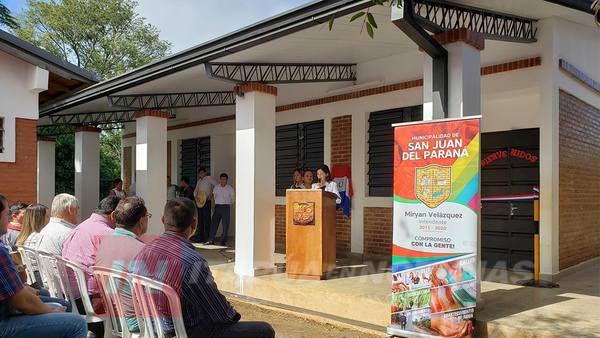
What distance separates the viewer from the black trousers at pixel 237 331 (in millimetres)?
3053

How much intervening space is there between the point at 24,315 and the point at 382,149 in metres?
7.18

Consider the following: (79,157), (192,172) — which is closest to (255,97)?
(192,172)

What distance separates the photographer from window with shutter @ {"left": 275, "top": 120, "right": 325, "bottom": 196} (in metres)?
10.7

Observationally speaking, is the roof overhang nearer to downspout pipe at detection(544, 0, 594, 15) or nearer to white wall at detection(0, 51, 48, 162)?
white wall at detection(0, 51, 48, 162)

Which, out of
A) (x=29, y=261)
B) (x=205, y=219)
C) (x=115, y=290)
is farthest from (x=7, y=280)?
(x=205, y=219)

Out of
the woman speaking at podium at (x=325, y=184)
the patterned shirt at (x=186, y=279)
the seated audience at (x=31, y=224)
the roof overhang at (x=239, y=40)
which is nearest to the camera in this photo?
the patterned shirt at (x=186, y=279)

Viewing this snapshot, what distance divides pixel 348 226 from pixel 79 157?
8.28m

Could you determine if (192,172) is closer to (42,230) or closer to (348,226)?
(348,226)

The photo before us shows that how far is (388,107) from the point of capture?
9.18 m

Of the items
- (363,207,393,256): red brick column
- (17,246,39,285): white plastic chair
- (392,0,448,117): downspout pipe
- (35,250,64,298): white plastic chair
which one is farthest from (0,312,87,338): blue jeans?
(363,207,393,256): red brick column

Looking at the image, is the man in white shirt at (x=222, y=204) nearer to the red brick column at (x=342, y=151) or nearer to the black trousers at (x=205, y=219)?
the black trousers at (x=205, y=219)

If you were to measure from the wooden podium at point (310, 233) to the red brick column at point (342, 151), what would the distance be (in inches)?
91.6

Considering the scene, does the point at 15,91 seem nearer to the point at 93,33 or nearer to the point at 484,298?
the point at 484,298

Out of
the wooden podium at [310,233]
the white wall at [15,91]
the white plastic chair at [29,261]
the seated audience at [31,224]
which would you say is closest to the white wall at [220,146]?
the white wall at [15,91]
